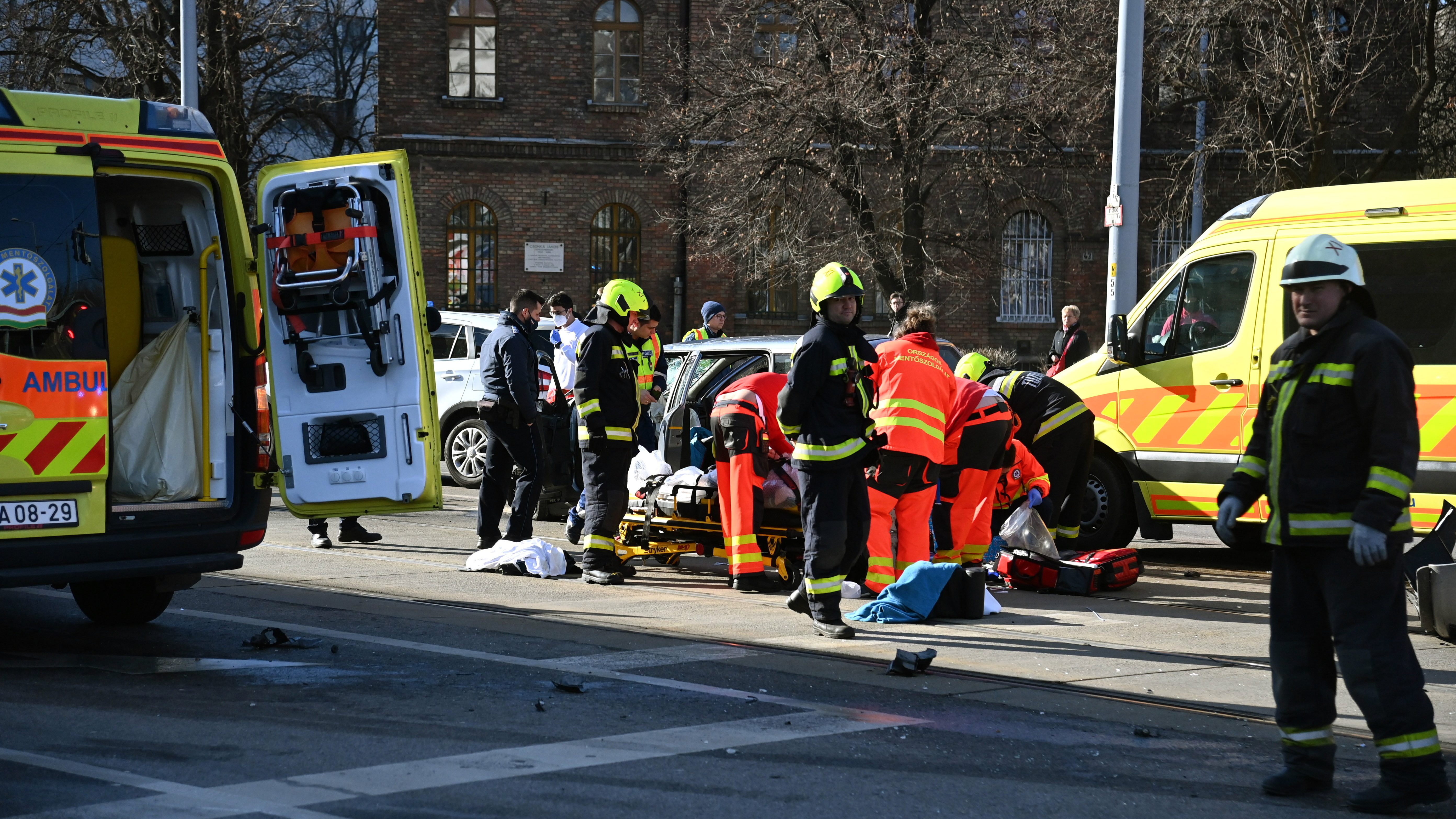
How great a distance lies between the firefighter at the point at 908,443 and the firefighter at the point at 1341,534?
11.0ft

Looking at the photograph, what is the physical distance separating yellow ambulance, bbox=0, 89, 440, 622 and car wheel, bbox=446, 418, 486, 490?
7123 mm

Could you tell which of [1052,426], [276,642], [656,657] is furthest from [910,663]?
[1052,426]

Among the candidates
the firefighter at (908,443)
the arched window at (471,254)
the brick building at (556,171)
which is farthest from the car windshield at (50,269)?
the arched window at (471,254)

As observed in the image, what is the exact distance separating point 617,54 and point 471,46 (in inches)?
112

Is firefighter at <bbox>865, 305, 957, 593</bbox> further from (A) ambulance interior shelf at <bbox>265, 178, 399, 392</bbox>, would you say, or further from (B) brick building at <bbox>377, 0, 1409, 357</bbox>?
(B) brick building at <bbox>377, 0, 1409, 357</bbox>

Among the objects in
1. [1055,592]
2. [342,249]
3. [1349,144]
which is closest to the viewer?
[342,249]

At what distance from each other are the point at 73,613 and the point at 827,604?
4.05 m

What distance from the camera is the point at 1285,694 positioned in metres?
4.97

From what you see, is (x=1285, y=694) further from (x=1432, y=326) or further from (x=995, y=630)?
(x=1432, y=326)

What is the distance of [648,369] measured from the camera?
1079cm

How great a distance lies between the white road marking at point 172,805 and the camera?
172 inches

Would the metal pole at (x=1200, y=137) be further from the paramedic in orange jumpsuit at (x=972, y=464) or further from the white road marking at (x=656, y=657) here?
the white road marking at (x=656, y=657)

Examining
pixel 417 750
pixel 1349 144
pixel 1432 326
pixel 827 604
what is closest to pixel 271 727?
pixel 417 750

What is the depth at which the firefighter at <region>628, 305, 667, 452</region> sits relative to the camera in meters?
9.89
